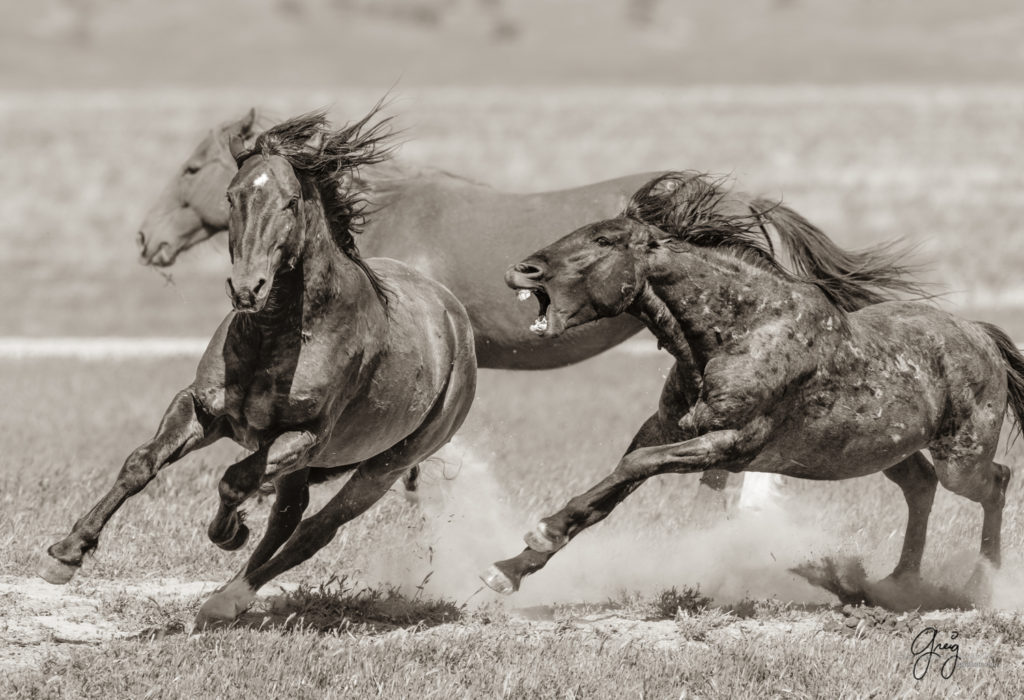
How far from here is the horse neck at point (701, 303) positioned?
612 cm

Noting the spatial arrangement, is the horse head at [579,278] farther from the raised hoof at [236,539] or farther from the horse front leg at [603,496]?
the raised hoof at [236,539]

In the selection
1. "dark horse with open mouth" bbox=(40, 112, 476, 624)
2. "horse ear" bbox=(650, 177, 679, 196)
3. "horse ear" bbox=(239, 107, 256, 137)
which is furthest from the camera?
"horse ear" bbox=(239, 107, 256, 137)

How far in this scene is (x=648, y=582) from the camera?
296 inches

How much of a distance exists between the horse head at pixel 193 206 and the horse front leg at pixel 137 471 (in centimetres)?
346

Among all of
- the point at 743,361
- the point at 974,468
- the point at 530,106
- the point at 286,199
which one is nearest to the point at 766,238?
the point at 743,361

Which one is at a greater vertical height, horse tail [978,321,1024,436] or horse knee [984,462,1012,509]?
horse tail [978,321,1024,436]

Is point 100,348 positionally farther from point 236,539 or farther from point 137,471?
point 137,471

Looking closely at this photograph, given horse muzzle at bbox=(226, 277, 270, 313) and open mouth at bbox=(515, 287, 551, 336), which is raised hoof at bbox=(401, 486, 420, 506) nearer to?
open mouth at bbox=(515, 287, 551, 336)

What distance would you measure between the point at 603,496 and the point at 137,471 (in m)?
1.90

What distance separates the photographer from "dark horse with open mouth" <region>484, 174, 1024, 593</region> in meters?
5.99

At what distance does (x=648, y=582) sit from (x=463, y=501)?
51.8 inches

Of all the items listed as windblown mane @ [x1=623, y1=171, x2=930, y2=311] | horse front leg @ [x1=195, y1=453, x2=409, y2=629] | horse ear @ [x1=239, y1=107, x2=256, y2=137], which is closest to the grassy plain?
horse front leg @ [x1=195, y1=453, x2=409, y2=629]

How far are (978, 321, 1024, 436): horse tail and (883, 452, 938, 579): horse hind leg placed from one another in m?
0.55
